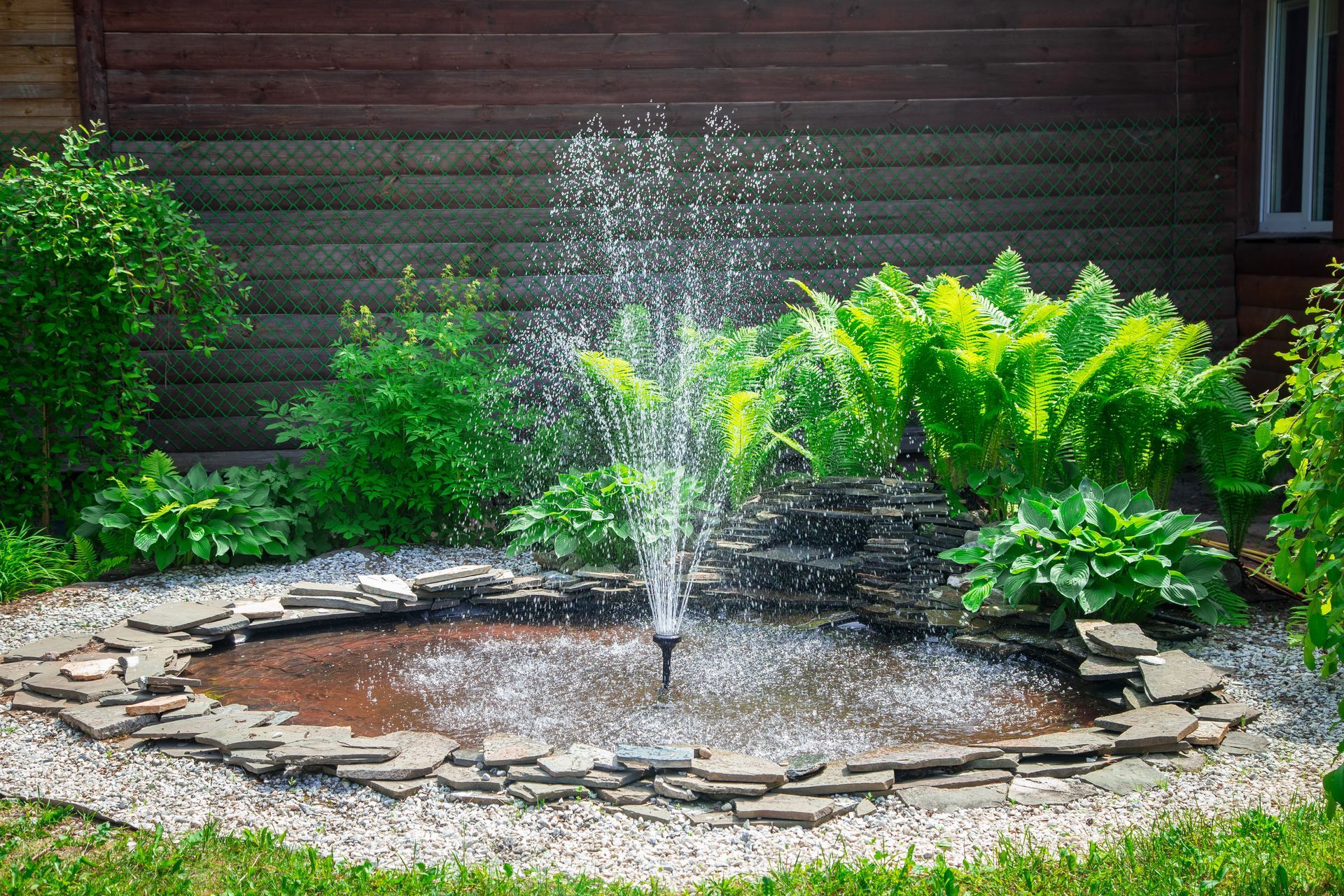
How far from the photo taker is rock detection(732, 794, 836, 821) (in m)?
3.16

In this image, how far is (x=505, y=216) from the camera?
731 cm

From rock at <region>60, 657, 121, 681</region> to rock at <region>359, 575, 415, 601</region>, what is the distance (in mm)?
1154

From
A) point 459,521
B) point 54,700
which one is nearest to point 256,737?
point 54,700

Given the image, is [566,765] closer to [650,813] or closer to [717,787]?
[650,813]

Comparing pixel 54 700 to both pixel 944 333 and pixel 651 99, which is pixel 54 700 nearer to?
pixel 944 333

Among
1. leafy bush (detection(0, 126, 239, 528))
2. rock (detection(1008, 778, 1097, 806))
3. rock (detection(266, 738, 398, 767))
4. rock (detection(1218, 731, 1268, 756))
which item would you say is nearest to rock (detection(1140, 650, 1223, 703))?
rock (detection(1218, 731, 1268, 756))

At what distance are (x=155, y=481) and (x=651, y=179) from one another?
3.42 metres

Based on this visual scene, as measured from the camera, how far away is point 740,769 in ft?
10.8

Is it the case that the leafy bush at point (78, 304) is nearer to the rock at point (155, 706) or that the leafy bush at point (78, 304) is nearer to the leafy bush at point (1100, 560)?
the rock at point (155, 706)

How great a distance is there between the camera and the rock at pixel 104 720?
3865 millimetres

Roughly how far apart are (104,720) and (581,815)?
5.93ft

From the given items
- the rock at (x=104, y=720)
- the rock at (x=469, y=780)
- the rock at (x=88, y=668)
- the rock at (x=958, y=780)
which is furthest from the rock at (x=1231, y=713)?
the rock at (x=88, y=668)

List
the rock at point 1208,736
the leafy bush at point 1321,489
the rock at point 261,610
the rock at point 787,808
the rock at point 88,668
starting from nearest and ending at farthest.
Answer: the leafy bush at point 1321,489, the rock at point 787,808, the rock at point 1208,736, the rock at point 88,668, the rock at point 261,610

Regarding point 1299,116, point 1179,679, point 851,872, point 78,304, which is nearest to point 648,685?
point 851,872
